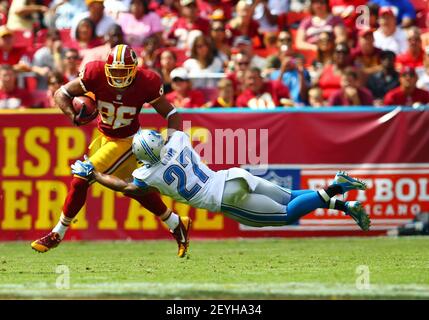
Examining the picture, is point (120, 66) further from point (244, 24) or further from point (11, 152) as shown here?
point (244, 24)

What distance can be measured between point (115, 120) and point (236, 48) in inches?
199

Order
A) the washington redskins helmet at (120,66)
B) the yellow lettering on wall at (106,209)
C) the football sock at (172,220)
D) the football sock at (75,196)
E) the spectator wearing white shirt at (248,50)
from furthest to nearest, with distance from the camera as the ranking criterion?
the spectator wearing white shirt at (248,50) < the yellow lettering on wall at (106,209) < the football sock at (172,220) < the football sock at (75,196) < the washington redskins helmet at (120,66)

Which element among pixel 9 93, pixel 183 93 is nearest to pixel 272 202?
pixel 183 93

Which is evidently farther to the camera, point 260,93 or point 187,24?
point 187,24

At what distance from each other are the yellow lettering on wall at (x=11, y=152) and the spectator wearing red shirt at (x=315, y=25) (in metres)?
4.71

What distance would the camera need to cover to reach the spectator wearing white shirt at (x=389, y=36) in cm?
1455

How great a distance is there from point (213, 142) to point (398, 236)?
94.3 inches

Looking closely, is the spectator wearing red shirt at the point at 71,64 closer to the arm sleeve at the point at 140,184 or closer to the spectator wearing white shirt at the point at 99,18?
the spectator wearing white shirt at the point at 99,18

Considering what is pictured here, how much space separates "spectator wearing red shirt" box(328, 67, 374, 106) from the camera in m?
12.8

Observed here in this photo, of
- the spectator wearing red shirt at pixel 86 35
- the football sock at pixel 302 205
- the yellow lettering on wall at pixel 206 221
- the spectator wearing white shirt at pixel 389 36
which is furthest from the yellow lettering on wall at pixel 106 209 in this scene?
the spectator wearing white shirt at pixel 389 36

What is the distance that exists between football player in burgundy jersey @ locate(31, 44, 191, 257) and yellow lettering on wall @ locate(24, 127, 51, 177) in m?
2.44

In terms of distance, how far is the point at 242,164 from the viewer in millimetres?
11742

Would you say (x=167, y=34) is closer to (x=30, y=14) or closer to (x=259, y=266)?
(x=30, y=14)
